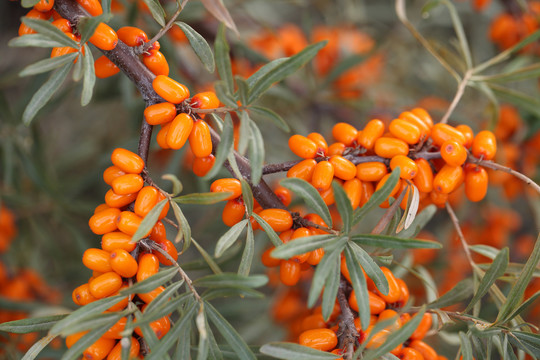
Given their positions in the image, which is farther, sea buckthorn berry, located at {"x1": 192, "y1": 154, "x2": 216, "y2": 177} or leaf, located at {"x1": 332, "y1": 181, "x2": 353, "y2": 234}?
sea buckthorn berry, located at {"x1": 192, "y1": 154, "x2": 216, "y2": 177}

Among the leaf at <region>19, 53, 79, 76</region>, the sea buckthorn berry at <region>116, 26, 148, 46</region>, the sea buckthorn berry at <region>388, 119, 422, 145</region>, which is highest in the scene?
the sea buckthorn berry at <region>116, 26, 148, 46</region>

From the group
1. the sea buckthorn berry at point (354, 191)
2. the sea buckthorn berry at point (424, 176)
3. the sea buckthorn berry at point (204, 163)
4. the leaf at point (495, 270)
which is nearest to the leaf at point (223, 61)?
the sea buckthorn berry at point (204, 163)

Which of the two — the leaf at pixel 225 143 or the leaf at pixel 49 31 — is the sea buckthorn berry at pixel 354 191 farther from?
the leaf at pixel 49 31

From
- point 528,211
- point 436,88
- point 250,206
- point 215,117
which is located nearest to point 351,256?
point 250,206

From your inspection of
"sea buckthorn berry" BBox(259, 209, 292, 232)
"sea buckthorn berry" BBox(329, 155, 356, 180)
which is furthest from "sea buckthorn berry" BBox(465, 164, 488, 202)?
"sea buckthorn berry" BBox(259, 209, 292, 232)

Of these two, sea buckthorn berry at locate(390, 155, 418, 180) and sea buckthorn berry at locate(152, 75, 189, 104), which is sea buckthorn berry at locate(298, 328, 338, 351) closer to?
sea buckthorn berry at locate(390, 155, 418, 180)
